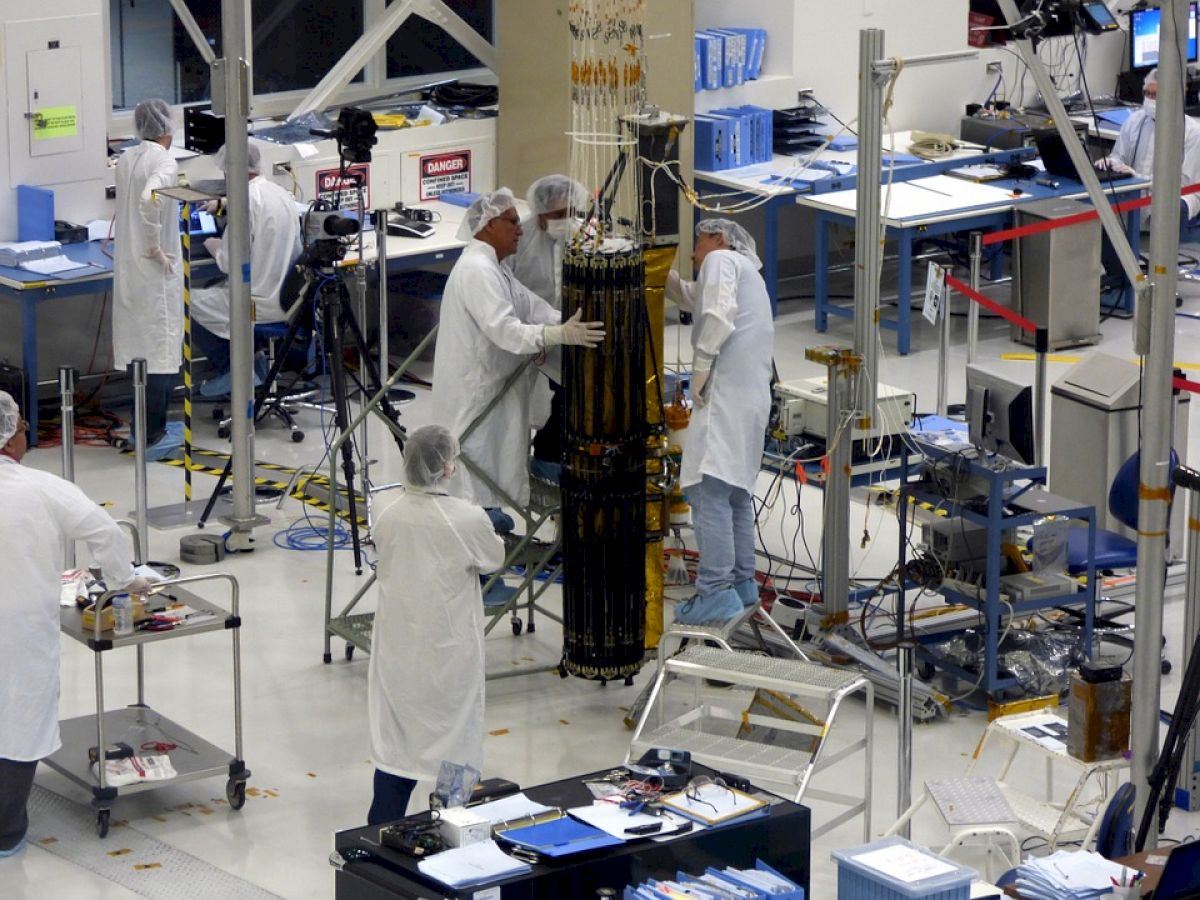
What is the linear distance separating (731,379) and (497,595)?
120 cm

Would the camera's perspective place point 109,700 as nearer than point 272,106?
Yes

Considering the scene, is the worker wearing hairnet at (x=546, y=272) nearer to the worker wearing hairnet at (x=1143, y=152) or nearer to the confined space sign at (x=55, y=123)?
the confined space sign at (x=55, y=123)

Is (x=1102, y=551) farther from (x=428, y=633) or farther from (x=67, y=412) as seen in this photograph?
(x=67, y=412)

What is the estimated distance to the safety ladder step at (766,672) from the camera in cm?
568

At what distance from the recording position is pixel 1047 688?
22.8 ft

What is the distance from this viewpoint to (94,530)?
228 inches

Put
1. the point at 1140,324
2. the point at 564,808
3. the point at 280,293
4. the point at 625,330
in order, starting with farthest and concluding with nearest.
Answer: the point at 280,293 < the point at 625,330 < the point at 1140,324 < the point at 564,808

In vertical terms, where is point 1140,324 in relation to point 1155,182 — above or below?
below

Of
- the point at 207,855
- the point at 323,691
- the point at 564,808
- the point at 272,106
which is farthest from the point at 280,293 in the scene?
the point at 564,808

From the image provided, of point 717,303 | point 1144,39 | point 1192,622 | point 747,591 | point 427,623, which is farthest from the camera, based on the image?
point 1144,39

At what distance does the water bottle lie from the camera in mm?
5859

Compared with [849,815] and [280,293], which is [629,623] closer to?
[849,815]

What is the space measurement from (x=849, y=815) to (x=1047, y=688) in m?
1.44

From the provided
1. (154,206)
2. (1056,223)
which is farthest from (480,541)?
(1056,223)
